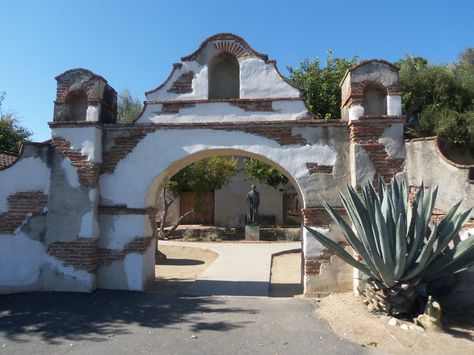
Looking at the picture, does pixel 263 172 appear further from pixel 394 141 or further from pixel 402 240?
pixel 402 240

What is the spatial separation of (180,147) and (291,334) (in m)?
3.97

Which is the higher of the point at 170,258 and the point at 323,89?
→ the point at 323,89

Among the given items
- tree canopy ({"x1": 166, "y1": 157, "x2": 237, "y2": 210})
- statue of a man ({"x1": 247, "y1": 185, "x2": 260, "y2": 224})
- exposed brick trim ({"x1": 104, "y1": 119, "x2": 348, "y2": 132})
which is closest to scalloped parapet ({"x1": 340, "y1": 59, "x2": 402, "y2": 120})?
exposed brick trim ({"x1": 104, "y1": 119, "x2": 348, "y2": 132})

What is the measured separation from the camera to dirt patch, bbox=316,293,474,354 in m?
4.69

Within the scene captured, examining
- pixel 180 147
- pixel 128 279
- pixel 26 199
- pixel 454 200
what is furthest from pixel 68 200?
pixel 454 200

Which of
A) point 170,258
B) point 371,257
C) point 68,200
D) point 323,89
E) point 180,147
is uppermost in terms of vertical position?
point 323,89

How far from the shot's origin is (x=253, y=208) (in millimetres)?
18609

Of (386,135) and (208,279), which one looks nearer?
(386,135)

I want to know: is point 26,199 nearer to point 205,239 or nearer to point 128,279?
point 128,279

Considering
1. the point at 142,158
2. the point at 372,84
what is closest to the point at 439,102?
the point at 372,84

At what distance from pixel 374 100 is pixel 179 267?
748cm

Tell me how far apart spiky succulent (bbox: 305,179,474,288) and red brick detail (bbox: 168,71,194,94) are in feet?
12.5

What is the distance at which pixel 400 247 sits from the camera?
5137 mm

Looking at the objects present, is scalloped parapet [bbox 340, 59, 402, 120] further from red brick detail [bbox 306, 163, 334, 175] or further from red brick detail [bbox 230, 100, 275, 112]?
red brick detail [bbox 230, 100, 275, 112]
